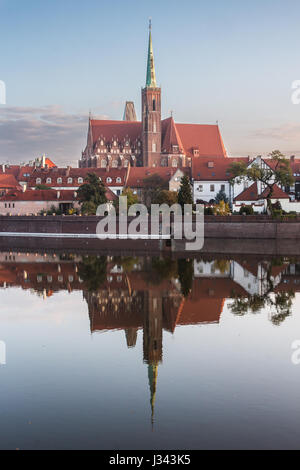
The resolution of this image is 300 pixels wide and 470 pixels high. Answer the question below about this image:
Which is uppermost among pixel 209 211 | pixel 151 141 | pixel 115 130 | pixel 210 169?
pixel 115 130

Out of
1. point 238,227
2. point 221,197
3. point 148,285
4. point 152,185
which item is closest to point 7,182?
point 152,185

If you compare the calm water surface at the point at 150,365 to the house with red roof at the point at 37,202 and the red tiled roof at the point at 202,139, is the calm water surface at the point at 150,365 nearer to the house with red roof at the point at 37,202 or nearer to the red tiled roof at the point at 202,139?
the house with red roof at the point at 37,202

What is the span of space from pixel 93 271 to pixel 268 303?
1258cm

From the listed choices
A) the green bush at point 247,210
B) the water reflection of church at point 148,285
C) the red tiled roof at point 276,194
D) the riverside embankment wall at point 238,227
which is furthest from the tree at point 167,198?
the water reflection of church at point 148,285

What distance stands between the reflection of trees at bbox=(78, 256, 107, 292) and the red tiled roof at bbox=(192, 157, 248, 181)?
98.5ft

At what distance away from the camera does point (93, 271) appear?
3303 centimetres

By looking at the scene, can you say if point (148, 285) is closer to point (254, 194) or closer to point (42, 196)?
point (254, 194)

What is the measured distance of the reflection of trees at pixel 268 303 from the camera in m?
20.6

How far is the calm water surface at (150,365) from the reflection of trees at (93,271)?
1.57 ft

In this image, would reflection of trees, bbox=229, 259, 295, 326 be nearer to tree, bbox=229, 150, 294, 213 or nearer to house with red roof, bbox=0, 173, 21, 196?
tree, bbox=229, 150, 294, 213

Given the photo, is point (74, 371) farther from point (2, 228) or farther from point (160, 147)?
point (160, 147)

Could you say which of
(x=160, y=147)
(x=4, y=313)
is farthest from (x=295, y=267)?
(x=160, y=147)

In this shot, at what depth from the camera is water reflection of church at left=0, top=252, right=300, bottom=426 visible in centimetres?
1918
